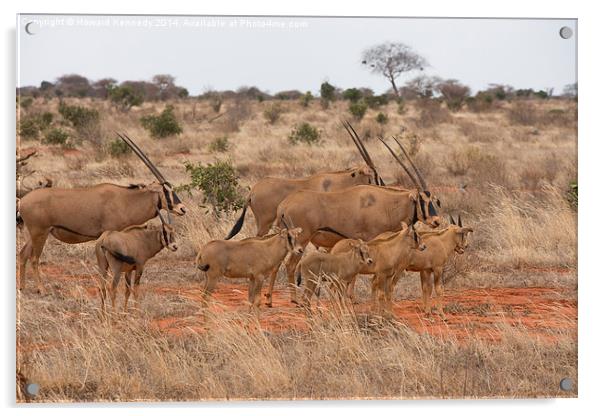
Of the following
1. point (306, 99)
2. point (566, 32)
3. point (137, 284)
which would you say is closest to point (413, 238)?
point (566, 32)

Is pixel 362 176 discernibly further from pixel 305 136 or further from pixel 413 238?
pixel 305 136

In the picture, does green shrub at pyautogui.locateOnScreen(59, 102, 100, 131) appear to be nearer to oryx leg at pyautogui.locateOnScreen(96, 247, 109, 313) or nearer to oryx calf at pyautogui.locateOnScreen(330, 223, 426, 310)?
oryx leg at pyautogui.locateOnScreen(96, 247, 109, 313)

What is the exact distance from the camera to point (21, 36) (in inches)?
371

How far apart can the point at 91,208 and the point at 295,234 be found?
243cm

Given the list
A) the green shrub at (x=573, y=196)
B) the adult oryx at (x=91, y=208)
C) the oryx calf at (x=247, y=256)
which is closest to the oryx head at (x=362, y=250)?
the oryx calf at (x=247, y=256)

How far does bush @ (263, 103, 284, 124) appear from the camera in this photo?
29.2 metres

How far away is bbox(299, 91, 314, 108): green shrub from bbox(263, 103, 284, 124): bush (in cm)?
173

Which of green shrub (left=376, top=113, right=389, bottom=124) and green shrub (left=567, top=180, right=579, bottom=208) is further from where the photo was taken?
green shrub (left=376, top=113, right=389, bottom=124)

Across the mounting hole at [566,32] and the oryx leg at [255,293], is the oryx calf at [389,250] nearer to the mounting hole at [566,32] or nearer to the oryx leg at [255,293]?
the oryx leg at [255,293]

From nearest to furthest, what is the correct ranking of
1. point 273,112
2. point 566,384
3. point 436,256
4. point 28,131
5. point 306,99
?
point 566,384 → point 436,256 → point 28,131 → point 273,112 → point 306,99

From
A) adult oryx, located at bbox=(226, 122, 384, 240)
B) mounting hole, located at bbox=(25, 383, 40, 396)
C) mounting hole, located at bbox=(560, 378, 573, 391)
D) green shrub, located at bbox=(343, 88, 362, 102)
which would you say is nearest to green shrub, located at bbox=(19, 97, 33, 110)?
adult oryx, located at bbox=(226, 122, 384, 240)

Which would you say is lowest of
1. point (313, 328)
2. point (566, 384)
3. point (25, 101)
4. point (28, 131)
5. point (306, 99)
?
point (566, 384)

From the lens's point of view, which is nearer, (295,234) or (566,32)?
(566,32)

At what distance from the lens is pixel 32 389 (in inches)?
362
